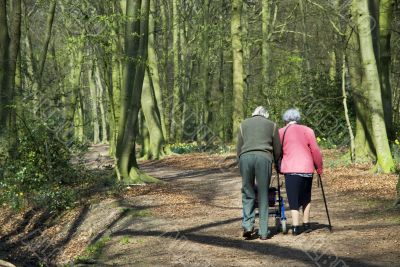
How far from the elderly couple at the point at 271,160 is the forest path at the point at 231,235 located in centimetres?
42

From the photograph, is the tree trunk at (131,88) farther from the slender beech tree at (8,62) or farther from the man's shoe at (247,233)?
the man's shoe at (247,233)

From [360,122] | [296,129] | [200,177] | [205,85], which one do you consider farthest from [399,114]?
[296,129]

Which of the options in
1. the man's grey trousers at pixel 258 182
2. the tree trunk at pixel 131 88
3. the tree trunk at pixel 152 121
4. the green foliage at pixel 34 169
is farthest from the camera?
the tree trunk at pixel 152 121

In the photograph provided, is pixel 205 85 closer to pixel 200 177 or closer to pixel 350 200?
pixel 200 177

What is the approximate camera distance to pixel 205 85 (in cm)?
3472

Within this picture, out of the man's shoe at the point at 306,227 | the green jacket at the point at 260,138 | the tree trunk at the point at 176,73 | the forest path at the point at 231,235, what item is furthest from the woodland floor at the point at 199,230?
the tree trunk at the point at 176,73

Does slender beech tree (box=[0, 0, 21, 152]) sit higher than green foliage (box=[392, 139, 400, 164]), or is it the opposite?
slender beech tree (box=[0, 0, 21, 152])

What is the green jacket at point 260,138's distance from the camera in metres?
8.58

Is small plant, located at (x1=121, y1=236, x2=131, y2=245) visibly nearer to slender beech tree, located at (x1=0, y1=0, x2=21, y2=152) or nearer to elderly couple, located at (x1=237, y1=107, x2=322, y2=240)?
elderly couple, located at (x1=237, y1=107, x2=322, y2=240)

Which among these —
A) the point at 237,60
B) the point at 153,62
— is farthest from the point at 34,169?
the point at 153,62

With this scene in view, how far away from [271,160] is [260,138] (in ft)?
1.20

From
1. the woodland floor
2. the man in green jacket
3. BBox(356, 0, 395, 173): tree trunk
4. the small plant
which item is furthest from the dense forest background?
the man in green jacket

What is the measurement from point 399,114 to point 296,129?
58.2ft

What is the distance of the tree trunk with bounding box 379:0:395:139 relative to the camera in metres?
17.9
